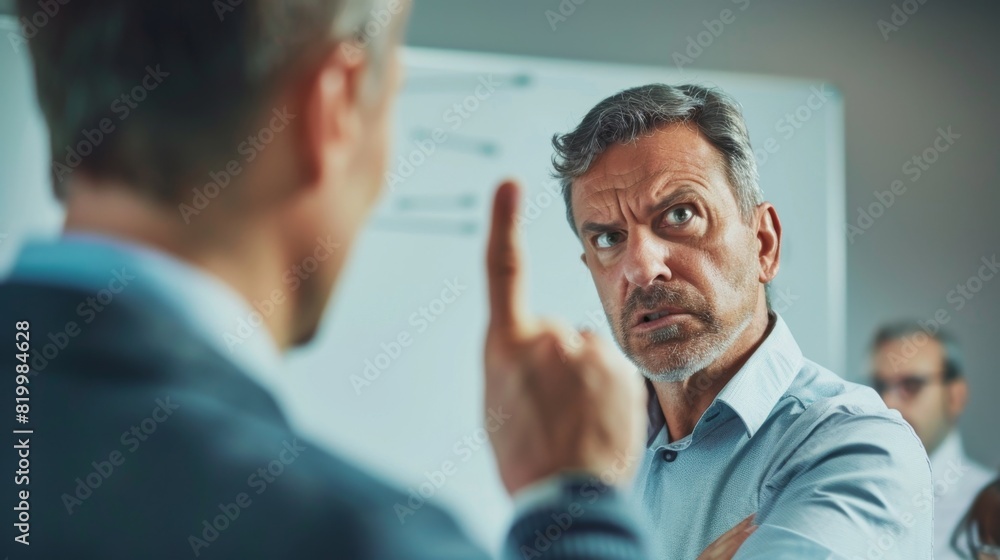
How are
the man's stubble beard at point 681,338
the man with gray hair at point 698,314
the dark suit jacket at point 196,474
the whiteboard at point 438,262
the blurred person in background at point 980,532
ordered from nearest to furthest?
the dark suit jacket at point 196,474 → the man with gray hair at point 698,314 → the man's stubble beard at point 681,338 → the whiteboard at point 438,262 → the blurred person in background at point 980,532

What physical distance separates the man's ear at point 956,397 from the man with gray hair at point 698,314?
1605mm

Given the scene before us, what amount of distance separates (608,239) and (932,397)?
1.76 meters

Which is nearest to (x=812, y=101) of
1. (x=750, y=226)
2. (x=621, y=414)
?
(x=750, y=226)

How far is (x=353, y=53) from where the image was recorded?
1.97ft

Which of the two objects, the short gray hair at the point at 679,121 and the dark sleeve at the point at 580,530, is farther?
the short gray hair at the point at 679,121

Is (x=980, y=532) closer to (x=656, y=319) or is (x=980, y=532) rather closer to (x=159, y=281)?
(x=656, y=319)

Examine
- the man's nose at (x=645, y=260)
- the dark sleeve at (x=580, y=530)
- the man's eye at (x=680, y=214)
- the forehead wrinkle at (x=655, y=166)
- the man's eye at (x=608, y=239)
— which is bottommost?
the dark sleeve at (x=580, y=530)

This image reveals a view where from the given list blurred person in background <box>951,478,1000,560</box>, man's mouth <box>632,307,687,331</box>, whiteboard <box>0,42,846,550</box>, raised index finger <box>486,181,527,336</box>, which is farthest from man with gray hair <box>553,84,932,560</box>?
blurred person in background <box>951,478,1000,560</box>

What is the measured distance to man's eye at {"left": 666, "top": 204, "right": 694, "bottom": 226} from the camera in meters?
1.33

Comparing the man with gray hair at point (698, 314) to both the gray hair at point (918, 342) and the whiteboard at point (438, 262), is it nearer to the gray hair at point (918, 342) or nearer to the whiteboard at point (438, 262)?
the whiteboard at point (438, 262)

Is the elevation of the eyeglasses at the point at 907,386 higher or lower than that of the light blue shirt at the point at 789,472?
higher

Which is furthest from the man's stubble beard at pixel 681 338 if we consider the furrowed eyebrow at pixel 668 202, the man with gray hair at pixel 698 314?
the furrowed eyebrow at pixel 668 202

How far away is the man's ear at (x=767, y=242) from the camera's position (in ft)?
4.62

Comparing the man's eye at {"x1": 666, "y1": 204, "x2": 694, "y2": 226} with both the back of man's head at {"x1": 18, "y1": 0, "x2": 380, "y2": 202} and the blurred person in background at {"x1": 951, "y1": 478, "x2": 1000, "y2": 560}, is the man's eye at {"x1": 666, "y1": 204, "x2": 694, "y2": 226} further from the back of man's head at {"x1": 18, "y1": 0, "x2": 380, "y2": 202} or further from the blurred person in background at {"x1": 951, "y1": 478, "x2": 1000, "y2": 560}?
the blurred person in background at {"x1": 951, "y1": 478, "x2": 1000, "y2": 560}
